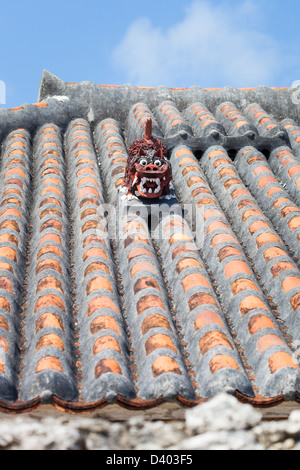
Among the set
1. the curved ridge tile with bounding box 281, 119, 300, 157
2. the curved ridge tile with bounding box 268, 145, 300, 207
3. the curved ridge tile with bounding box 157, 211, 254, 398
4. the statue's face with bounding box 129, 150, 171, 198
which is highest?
the curved ridge tile with bounding box 281, 119, 300, 157

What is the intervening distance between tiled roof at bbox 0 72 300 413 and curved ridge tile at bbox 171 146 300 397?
18mm

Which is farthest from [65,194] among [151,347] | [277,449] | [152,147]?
[277,449]

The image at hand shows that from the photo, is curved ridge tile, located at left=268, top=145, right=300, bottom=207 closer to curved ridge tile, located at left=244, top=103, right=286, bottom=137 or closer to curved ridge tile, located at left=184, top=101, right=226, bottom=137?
curved ridge tile, located at left=244, top=103, right=286, bottom=137

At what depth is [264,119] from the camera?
482 inches

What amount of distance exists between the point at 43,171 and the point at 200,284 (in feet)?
12.9

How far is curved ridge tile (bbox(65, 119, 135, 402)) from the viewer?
564 cm

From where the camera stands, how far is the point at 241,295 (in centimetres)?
709

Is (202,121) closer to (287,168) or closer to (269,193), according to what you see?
(287,168)

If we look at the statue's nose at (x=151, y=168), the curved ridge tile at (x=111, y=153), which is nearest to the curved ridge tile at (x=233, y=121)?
the curved ridge tile at (x=111, y=153)

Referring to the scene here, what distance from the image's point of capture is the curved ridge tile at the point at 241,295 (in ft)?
19.1

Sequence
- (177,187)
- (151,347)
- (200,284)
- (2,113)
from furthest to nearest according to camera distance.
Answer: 1. (2,113)
2. (177,187)
3. (200,284)
4. (151,347)

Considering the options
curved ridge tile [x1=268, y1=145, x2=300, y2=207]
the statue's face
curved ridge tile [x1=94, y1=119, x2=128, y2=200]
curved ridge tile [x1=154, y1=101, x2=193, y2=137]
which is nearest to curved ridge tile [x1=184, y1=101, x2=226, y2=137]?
curved ridge tile [x1=154, y1=101, x2=193, y2=137]

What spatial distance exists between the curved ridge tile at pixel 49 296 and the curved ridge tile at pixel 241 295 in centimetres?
179

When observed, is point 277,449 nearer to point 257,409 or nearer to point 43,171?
point 257,409
